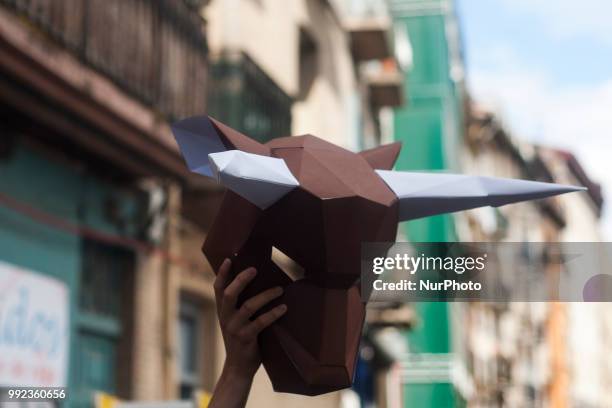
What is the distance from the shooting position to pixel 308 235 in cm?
308

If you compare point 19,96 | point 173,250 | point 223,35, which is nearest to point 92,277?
point 173,250

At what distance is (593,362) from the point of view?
7050 centimetres

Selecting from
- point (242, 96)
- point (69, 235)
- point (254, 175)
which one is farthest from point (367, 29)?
point (254, 175)

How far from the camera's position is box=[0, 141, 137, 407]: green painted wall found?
32.7 ft

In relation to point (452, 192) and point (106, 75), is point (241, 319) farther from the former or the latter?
point (106, 75)

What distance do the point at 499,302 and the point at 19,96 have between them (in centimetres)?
648

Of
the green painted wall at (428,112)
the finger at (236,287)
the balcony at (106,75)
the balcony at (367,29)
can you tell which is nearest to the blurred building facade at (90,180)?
the balcony at (106,75)

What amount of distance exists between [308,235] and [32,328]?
7044 mm

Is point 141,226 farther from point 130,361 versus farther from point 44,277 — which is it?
point 44,277

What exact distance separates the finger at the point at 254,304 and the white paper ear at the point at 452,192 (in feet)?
1.34

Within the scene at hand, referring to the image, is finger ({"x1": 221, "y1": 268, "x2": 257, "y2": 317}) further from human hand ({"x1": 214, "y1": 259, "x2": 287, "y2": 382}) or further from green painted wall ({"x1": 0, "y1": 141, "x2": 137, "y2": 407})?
Result: green painted wall ({"x1": 0, "y1": 141, "x2": 137, "y2": 407})

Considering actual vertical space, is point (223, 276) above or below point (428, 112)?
below

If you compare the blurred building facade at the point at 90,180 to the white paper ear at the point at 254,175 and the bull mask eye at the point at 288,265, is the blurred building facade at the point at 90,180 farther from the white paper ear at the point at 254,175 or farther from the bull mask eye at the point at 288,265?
the white paper ear at the point at 254,175

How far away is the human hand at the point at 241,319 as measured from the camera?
10.0 ft
